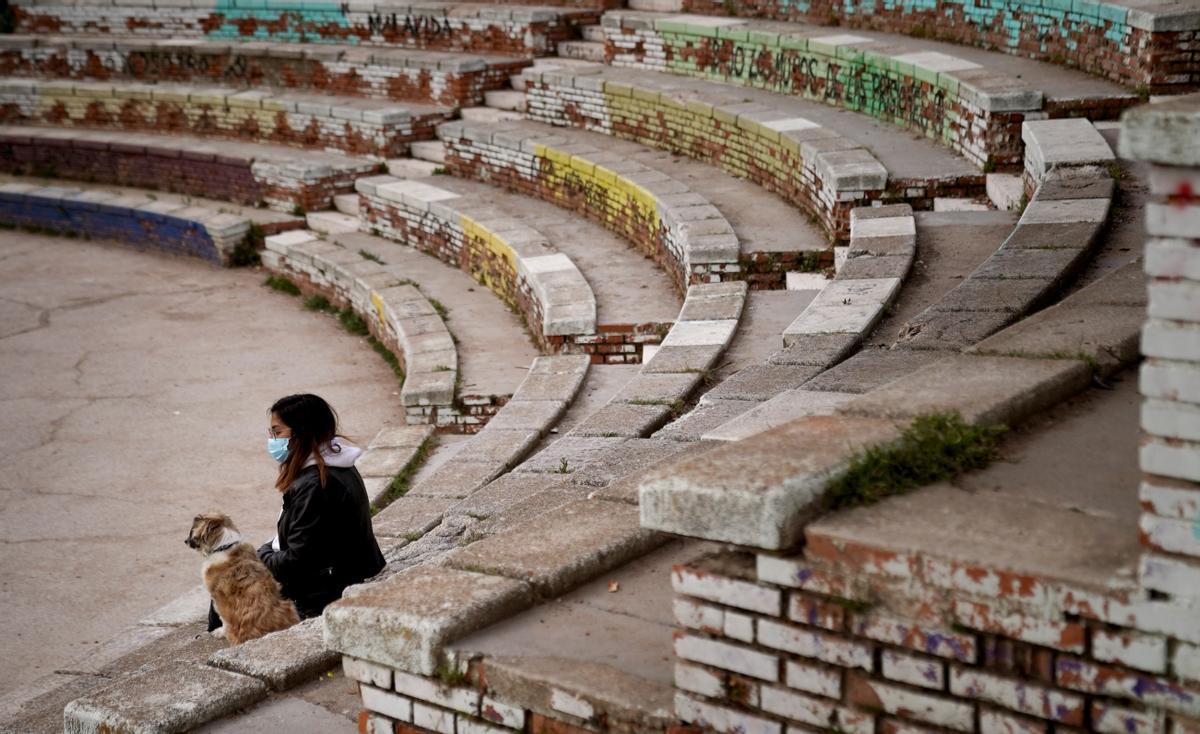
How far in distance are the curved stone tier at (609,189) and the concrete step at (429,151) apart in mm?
202

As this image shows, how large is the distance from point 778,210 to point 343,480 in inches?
228

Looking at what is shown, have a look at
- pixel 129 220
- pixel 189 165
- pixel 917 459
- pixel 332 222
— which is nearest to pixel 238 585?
pixel 917 459

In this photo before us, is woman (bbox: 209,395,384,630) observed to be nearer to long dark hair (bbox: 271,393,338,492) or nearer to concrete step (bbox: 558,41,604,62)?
long dark hair (bbox: 271,393,338,492)

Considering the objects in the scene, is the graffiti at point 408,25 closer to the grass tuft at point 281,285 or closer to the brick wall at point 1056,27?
the brick wall at point 1056,27

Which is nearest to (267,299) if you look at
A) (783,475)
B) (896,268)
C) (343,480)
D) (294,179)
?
(294,179)

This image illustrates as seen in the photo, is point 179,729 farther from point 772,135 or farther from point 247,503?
point 772,135

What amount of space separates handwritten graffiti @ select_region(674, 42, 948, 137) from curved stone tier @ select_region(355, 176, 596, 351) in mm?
2687

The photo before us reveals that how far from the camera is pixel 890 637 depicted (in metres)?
2.88

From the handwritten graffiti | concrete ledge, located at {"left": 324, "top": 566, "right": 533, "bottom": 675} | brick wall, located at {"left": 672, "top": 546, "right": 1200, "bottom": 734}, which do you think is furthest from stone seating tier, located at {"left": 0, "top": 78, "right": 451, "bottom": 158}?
brick wall, located at {"left": 672, "top": 546, "right": 1200, "bottom": 734}

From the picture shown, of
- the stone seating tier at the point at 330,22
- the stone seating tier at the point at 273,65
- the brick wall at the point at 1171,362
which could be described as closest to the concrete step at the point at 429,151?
the stone seating tier at the point at 273,65

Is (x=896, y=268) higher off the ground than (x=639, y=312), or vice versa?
(x=896, y=268)

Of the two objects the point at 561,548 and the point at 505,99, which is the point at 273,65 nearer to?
the point at 505,99

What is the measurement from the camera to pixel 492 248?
1148 cm

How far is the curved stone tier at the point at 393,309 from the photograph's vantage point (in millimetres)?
9062
